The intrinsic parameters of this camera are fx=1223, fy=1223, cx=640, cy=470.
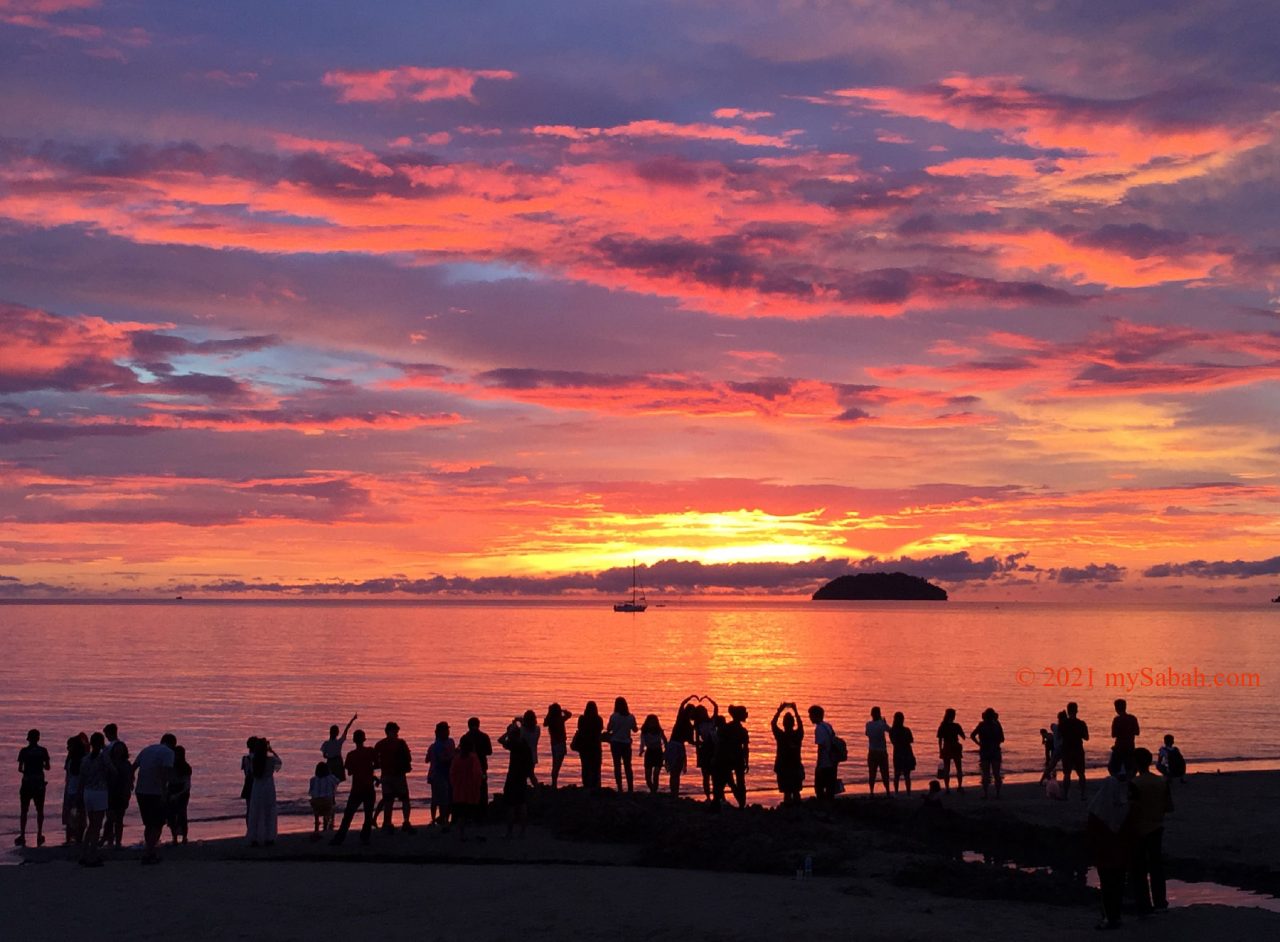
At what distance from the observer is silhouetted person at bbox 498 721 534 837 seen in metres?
22.8

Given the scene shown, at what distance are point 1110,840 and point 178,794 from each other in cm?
1744

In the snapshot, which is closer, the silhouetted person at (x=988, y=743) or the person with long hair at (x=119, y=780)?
the person with long hair at (x=119, y=780)

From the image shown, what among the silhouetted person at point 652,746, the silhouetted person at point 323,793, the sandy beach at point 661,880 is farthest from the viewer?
the silhouetted person at point 652,746

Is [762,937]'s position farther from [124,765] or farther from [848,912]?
[124,765]

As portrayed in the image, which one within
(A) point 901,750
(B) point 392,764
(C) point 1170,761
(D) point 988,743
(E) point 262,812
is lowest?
(E) point 262,812

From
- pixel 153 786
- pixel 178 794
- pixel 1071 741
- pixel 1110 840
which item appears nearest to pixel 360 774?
pixel 153 786

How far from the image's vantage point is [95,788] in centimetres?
2214

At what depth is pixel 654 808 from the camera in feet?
78.9

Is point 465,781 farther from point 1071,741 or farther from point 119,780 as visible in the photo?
point 1071,741

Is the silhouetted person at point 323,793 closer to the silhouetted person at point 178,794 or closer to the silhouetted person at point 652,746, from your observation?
the silhouetted person at point 178,794

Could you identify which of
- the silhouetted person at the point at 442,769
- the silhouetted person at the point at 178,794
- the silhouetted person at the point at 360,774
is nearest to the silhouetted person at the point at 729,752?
the silhouetted person at the point at 442,769

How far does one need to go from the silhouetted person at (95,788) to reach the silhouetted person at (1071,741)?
20.0 metres

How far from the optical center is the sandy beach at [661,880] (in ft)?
51.7

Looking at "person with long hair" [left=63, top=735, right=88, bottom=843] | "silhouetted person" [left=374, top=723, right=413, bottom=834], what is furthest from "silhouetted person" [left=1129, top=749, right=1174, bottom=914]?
"person with long hair" [left=63, top=735, right=88, bottom=843]
